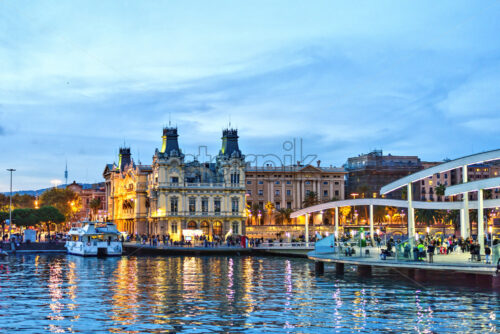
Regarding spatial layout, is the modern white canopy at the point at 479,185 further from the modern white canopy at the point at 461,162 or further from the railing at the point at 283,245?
the railing at the point at 283,245

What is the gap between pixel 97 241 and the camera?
307 feet

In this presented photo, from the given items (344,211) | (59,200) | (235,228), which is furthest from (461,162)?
(59,200)

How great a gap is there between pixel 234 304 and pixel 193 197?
8419 cm

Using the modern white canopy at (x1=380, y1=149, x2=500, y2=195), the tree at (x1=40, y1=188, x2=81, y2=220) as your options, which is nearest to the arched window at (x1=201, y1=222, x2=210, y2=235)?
the modern white canopy at (x1=380, y1=149, x2=500, y2=195)

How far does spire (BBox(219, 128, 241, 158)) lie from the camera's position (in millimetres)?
128000

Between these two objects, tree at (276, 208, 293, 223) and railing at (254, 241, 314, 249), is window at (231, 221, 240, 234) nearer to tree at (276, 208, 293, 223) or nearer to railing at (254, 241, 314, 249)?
tree at (276, 208, 293, 223)

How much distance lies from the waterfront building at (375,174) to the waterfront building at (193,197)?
46.8 metres

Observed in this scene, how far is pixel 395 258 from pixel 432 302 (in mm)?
9232

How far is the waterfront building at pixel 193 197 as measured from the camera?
402 ft

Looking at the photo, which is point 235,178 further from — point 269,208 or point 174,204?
point 269,208

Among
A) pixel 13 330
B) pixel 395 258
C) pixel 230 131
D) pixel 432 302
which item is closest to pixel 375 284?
pixel 395 258

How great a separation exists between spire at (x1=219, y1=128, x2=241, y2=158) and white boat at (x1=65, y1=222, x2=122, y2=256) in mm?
36078

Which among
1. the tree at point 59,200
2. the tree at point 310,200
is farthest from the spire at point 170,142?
the tree at point 59,200

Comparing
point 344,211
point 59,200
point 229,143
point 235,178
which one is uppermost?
point 229,143
